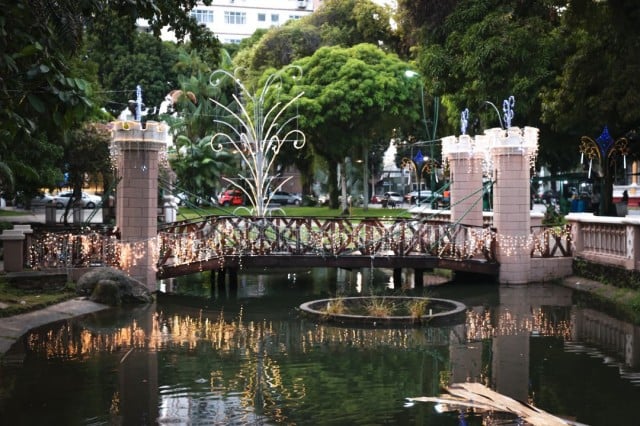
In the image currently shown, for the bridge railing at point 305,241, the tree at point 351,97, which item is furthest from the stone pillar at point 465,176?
the tree at point 351,97

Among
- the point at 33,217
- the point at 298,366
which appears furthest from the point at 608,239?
the point at 33,217

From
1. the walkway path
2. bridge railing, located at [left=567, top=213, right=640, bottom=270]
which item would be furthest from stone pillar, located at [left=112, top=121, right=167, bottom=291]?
the walkway path

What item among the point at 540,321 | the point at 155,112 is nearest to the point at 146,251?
the point at 540,321

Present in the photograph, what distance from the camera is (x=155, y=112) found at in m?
60.9

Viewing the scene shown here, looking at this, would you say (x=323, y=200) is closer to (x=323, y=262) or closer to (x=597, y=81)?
(x=597, y=81)

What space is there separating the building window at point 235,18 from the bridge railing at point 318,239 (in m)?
61.1

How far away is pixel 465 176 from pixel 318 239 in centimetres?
628

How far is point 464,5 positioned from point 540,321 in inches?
410

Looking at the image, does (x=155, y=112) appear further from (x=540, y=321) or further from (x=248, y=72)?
(x=540, y=321)

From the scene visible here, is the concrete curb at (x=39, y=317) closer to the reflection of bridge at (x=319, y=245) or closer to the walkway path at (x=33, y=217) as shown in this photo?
the reflection of bridge at (x=319, y=245)

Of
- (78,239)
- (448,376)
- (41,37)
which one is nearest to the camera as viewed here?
(41,37)

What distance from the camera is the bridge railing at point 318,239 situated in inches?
866

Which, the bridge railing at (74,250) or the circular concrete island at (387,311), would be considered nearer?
the circular concrete island at (387,311)

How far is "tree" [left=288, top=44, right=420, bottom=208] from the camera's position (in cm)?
4006
